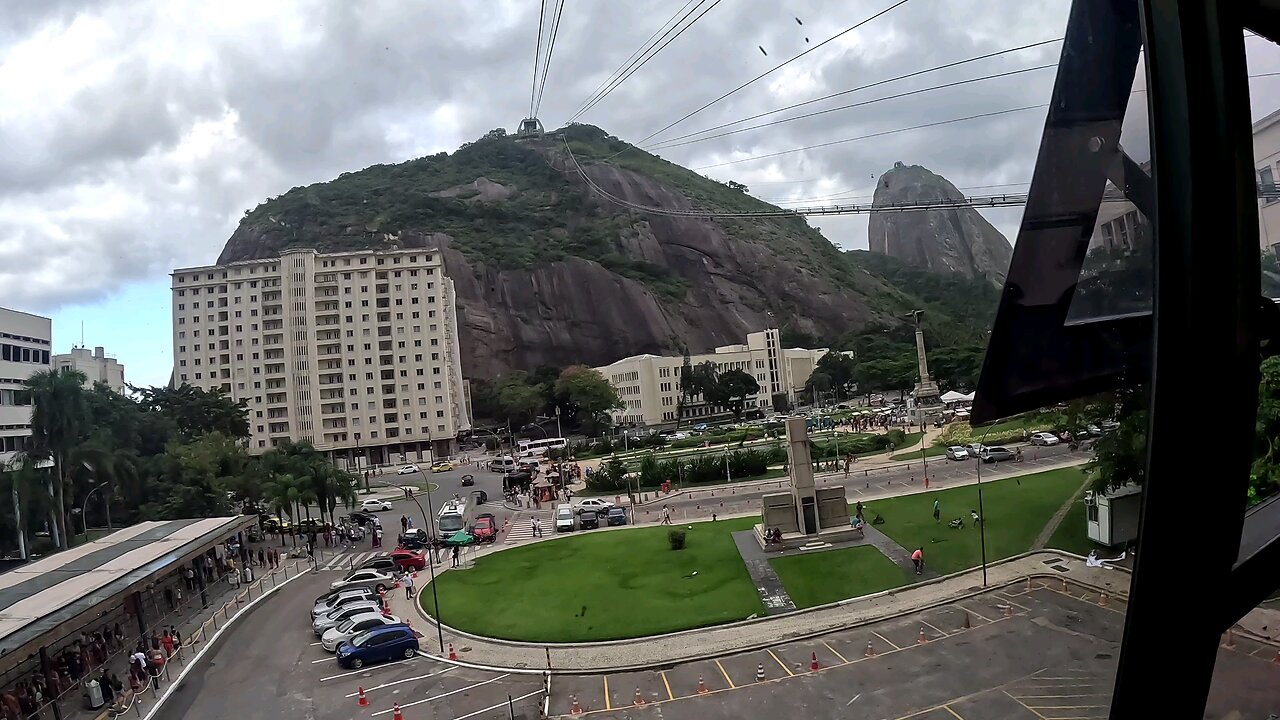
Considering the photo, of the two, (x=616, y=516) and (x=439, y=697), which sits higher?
(x=616, y=516)

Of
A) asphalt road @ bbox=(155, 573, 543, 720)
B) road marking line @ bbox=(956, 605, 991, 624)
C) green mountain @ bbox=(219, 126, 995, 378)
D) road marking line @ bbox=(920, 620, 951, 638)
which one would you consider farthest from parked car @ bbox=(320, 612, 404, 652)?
green mountain @ bbox=(219, 126, 995, 378)

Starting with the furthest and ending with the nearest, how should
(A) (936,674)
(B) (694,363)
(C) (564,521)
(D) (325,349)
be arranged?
(B) (694,363)
(D) (325,349)
(C) (564,521)
(A) (936,674)

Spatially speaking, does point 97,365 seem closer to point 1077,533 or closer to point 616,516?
point 616,516

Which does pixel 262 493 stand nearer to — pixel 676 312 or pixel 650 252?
pixel 676 312

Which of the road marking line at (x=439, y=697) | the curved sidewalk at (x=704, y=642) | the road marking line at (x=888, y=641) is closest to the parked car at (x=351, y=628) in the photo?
the curved sidewalk at (x=704, y=642)

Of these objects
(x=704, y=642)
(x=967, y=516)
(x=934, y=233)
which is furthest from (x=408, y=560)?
(x=934, y=233)

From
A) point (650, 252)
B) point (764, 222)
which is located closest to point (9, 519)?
point (650, 252)
